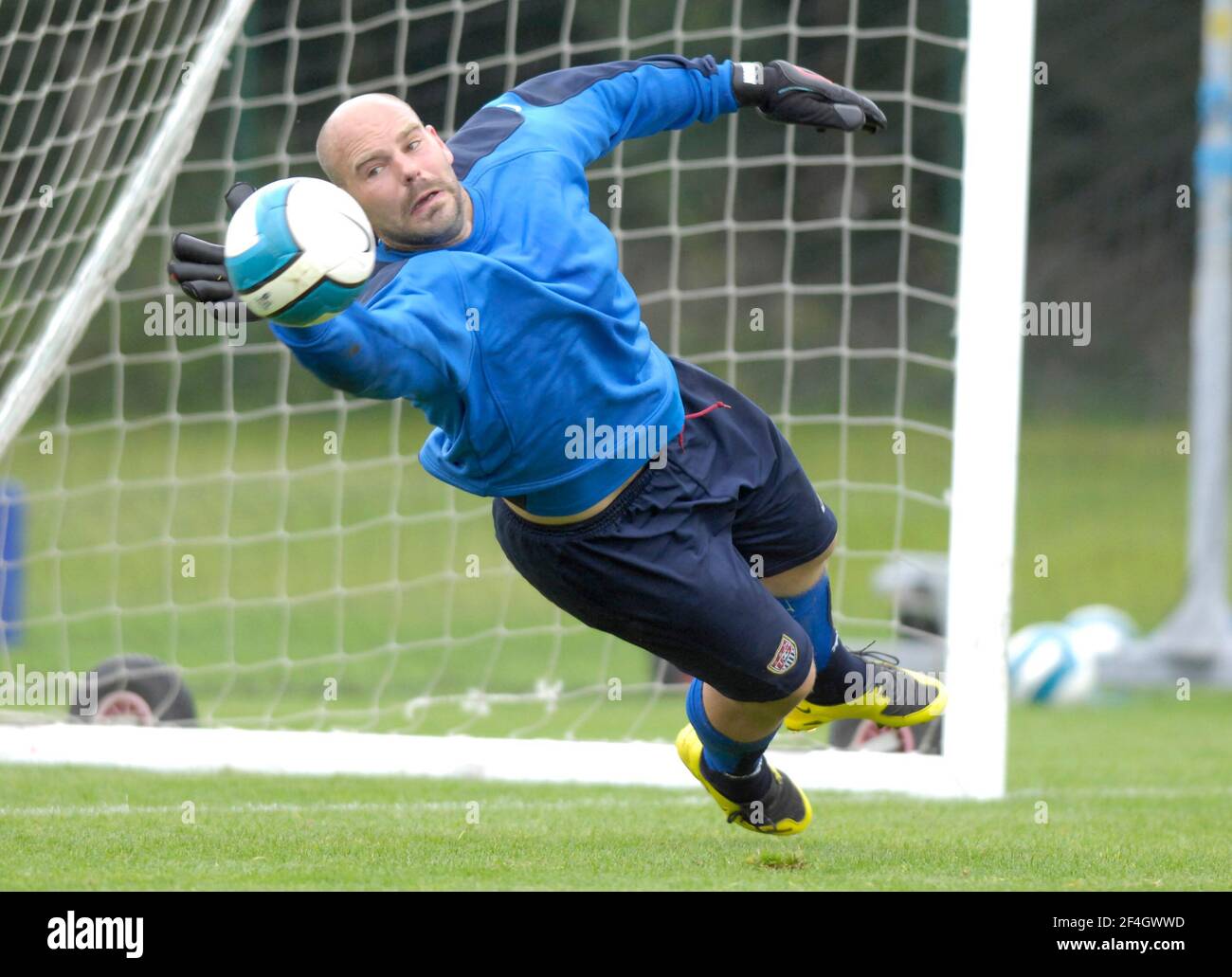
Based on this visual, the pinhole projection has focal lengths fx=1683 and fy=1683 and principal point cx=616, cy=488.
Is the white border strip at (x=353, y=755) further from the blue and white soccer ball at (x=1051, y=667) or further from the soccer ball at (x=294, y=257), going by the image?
the blue and white soccer ball at (x=1051, y=667)

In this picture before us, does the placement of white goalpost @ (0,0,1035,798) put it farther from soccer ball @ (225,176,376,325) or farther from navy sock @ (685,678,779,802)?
soccer ball @ (225,176,376,325)

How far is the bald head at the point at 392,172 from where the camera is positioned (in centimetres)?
357

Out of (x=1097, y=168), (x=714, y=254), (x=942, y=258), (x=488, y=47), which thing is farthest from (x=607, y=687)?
(x=1097, y=168)

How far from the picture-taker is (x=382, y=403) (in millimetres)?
10133

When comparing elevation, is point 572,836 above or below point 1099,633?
below

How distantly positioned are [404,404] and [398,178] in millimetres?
7112

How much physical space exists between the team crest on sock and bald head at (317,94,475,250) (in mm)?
1236

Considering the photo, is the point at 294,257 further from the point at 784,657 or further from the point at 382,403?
the point at 382,403

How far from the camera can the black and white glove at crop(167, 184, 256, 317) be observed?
325 cm

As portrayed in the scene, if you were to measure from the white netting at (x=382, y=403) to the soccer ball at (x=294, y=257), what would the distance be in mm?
2815

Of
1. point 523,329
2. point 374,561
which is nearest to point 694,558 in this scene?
point 523,329

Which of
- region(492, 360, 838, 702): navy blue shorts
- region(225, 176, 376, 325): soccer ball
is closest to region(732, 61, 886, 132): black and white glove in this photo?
region(492, 360, 838, 702): navy blue shorts

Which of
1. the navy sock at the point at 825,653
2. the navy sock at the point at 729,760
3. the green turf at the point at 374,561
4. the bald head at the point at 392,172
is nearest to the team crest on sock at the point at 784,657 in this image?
the navy sock at the point at 729,760

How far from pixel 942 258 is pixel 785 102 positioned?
10.7 meters
